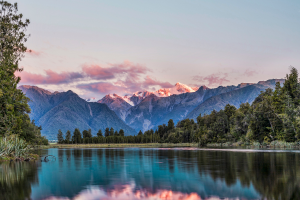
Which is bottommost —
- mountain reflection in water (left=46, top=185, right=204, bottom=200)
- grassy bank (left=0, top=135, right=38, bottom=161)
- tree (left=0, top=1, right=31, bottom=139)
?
mountain reflection in water (left=46, top=185, right=204, bottom=200)

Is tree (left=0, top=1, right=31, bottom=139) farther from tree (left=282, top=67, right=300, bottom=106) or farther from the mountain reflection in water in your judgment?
tree (left=282, top=67, right=300, bottom=106)

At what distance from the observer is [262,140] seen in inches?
4934

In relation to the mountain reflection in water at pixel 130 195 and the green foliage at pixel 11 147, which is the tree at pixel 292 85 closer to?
the green foliage at pixel 11 147

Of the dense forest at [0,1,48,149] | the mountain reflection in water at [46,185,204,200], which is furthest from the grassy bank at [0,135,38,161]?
the mountain reflection in water at [46,185,204,200]

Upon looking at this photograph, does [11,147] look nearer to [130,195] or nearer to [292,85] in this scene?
[130,195]

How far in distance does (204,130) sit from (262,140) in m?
56.3

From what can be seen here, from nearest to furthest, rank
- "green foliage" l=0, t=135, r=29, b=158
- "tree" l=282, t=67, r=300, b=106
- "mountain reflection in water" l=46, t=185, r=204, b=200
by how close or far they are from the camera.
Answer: "mountain reflection in water" l=46, t=185, r=204, b=200 < "green foliage" l=0, t=135, r=29, b=158 < "tree" l=282, t=67, r=300, b=106

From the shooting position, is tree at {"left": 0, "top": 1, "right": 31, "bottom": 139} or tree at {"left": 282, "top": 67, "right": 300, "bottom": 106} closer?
tree at {"left": 0, "top": 1, "right": 31, "bottom": 139}

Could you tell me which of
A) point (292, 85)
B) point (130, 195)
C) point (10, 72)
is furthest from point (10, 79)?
point (292, 85)

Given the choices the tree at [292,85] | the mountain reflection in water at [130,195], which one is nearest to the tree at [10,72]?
the mountain reflection in water at [130,195]

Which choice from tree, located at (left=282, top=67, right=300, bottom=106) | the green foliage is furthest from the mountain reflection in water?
tree, located at (left=282, top=67, right=300, bottom=106)

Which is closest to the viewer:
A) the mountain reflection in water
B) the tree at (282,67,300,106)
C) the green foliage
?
the mountain reflection in water

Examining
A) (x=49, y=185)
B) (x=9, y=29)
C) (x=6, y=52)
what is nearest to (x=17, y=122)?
(x=6, y=52)

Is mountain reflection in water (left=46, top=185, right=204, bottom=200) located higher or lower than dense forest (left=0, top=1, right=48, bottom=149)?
lower
